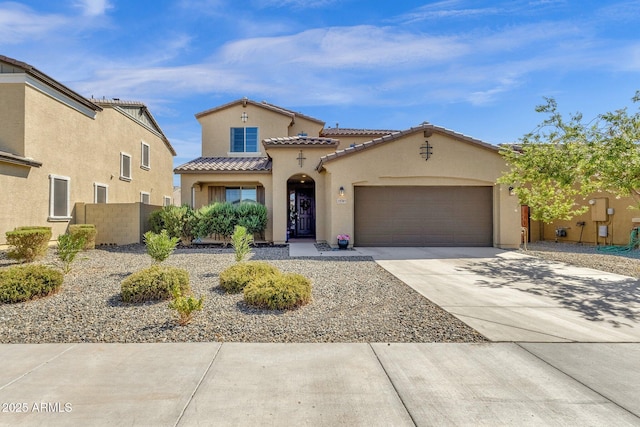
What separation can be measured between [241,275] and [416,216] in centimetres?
906

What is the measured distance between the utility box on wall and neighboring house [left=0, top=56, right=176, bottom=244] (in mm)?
23273

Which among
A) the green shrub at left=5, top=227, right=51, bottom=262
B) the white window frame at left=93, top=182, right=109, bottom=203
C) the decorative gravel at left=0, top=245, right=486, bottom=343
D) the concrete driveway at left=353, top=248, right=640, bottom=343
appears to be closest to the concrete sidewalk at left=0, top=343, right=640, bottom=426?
the decorative gravel at left=0, top=245, right=486, bottom=343

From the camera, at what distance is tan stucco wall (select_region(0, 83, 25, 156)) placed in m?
11.9

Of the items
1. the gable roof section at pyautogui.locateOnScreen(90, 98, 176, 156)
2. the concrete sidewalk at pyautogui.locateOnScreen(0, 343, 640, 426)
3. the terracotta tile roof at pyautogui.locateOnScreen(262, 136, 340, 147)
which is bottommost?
the concrete sidewalk at pyautogui.locateOnScreen(0, 343, 640, 426)

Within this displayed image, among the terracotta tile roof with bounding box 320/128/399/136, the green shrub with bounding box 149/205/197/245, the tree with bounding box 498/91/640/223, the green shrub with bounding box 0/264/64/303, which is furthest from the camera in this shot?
the terracotta tile roof with bounding box 320/128/399/136

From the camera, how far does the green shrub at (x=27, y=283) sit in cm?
579

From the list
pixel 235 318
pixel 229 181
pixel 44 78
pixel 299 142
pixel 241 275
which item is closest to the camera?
pixel 235 318

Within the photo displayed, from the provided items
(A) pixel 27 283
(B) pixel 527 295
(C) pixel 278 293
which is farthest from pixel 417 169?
(A) pixel 27 283

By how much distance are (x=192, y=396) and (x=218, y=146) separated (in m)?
18.7

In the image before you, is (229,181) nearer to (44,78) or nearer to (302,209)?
(302,209)

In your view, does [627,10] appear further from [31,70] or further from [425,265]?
[31,70]

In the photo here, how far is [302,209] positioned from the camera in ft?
61.6

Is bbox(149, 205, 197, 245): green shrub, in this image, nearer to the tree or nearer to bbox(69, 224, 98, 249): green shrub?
bbox(69, 224, 98, 249): green shrub

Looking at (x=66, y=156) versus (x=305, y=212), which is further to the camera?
(x=305, y=212)
